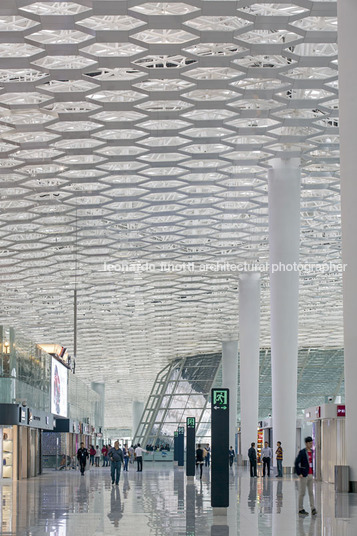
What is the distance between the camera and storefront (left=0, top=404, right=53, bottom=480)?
29564 millimetres

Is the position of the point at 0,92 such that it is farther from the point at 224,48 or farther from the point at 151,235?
the point at 151,235

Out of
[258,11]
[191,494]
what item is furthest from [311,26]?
[191,494]

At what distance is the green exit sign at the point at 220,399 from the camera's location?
1355cm

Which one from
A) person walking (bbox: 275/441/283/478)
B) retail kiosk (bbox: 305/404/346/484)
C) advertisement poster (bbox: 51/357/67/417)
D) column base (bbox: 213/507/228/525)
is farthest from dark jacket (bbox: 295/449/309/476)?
advertisement poster (bbox: 51/357/67/417)

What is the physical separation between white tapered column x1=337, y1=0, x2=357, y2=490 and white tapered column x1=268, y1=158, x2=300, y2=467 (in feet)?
43.0

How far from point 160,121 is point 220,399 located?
14.9 meters

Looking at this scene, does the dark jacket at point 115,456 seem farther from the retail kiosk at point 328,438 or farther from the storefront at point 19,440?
the retail kiosk at point 328,438

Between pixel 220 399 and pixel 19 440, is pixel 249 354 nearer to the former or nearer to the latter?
pixel 19 440

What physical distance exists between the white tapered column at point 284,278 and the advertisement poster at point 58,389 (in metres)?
15.5

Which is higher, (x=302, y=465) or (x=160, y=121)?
(x=160, y=121)

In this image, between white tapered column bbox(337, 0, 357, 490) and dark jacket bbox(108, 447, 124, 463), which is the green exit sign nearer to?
white tapered column bbox(337, 0, 357, 490)

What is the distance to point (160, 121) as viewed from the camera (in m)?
26.8

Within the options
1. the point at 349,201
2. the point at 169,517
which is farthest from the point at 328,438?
the point at 169,517

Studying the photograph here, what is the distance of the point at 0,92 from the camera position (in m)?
23.0
